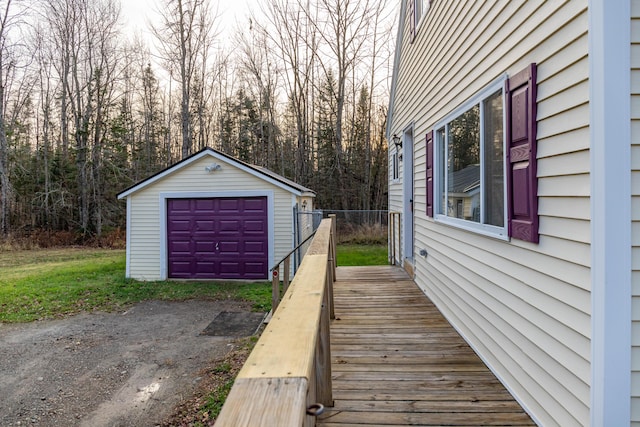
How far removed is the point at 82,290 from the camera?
9828mm

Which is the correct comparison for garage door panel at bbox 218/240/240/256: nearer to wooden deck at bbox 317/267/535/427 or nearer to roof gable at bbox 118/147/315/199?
roof gable at bbox 118/147/315/199

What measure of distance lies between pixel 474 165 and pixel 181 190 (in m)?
9.25

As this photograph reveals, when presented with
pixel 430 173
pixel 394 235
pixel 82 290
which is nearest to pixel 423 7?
pixel 430 173

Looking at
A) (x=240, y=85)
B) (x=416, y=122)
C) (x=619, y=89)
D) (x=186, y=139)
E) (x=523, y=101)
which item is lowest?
(x=619, y=89)

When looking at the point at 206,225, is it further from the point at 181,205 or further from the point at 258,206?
the point at 258,206

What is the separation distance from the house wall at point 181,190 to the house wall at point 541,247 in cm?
715

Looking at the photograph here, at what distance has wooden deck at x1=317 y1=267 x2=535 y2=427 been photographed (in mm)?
2488

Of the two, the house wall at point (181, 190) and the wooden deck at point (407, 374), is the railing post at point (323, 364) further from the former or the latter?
the house wall at point (181, 190)

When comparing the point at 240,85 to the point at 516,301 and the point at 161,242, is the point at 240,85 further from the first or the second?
the point at 516,301

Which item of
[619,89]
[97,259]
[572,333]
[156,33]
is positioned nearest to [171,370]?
[572,333]

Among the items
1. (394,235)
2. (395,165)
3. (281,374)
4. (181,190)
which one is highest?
(395,165)

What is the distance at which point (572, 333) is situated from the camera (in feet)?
6.56

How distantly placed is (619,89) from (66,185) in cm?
2473

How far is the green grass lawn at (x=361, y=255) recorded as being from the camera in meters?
11.7
